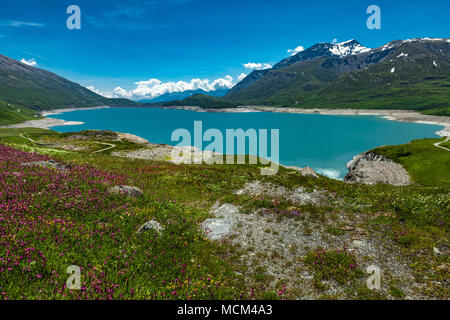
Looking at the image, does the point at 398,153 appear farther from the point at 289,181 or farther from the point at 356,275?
the point at 356,275

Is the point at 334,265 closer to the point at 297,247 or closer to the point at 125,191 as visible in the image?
the point at 297,247

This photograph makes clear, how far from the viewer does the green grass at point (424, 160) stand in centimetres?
5909

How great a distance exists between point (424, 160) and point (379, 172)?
14186 millimetres

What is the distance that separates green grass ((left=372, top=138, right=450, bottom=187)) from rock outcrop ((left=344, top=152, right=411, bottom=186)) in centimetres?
186

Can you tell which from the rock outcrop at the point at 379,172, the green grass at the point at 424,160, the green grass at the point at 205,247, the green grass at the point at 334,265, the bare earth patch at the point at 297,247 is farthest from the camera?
the rock outcrop at the point at 379,172

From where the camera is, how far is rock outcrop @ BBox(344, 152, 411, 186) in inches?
2532

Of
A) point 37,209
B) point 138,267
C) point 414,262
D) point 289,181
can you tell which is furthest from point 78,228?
point 289,181

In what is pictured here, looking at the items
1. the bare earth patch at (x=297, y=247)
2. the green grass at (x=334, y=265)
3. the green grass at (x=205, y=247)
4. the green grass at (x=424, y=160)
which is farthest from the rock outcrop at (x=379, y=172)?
the green grass at (x=334, y=265)

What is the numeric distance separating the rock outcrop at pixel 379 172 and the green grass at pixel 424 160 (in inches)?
73.1

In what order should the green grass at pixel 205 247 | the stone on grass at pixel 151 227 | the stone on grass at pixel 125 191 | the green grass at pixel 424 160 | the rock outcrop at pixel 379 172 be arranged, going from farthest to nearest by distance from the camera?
the rock outcrop at pixel 379 172 → the green grass at pixel 424 160 → the stone on grass at pixel 125 191 → the stone on grass at pixel 151 227 → the green grass at pixel 205 247

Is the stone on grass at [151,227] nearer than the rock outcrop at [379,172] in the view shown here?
Yes

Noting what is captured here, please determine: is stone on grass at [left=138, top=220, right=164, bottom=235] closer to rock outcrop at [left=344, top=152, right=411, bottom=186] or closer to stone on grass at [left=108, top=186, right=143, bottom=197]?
stone on grass at [left=108, top=186, right=143, bottom=197]

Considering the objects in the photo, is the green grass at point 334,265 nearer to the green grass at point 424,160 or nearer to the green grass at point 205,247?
the green grass at point 205,247
